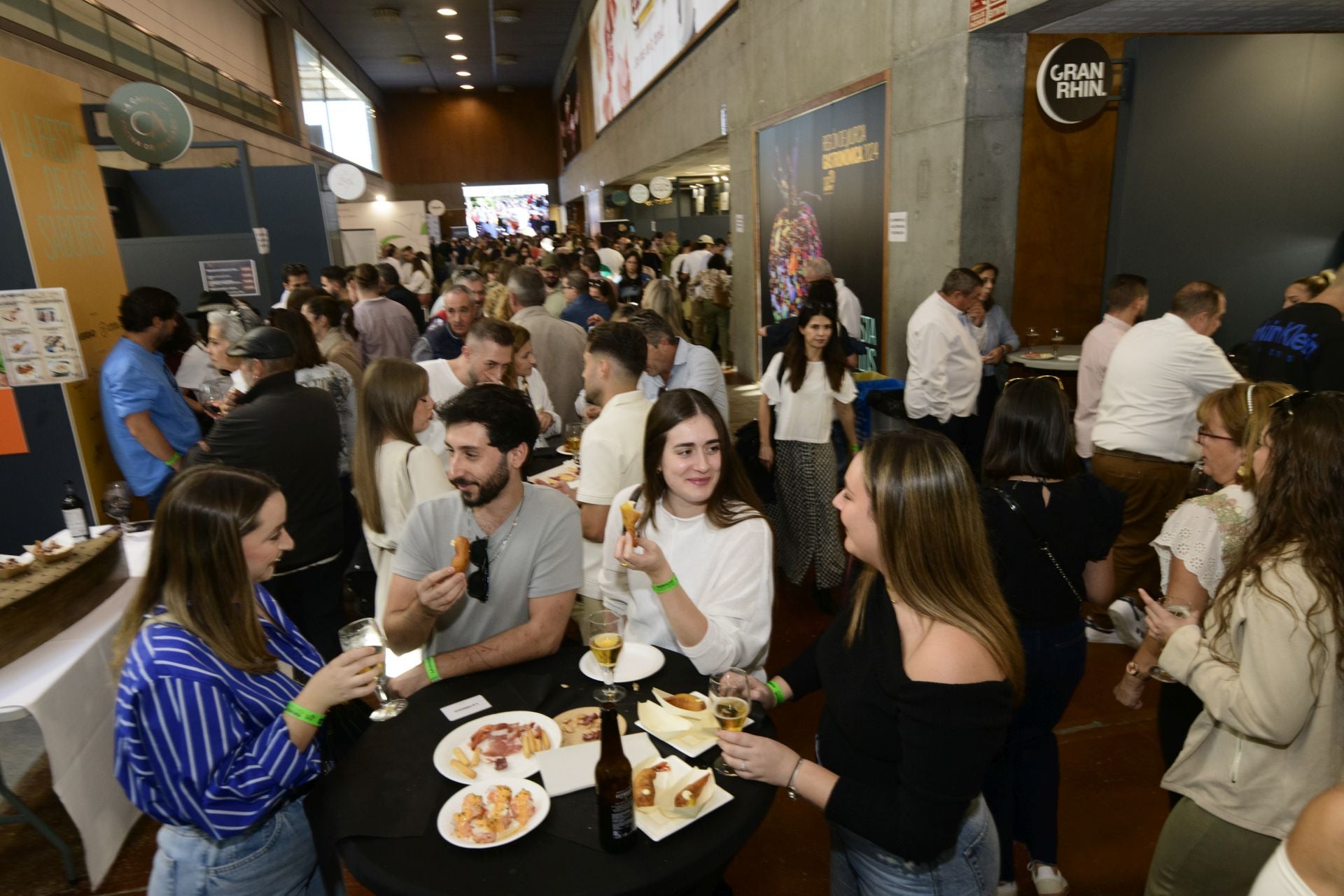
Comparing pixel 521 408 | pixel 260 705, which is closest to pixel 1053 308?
pixel 521 408

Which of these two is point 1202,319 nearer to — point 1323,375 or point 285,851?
point 1323,375

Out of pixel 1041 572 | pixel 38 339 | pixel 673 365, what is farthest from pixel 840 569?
pixel 38 339

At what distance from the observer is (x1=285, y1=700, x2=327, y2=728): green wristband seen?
1645 mm

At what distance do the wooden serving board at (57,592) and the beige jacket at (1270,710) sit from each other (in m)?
3.43

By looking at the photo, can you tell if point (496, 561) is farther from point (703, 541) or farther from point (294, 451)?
point (294, 451)

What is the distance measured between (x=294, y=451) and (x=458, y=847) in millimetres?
2264

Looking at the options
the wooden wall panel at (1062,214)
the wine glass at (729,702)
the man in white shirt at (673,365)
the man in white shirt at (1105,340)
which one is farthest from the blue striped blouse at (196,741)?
the wooden wall panel at (1062,214)

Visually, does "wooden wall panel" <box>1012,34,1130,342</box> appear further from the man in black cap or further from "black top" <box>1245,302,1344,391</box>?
the man in black cap

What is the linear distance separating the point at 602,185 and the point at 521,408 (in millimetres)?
19114

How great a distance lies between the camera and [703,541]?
2234mm

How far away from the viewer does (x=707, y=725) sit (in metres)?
1.84

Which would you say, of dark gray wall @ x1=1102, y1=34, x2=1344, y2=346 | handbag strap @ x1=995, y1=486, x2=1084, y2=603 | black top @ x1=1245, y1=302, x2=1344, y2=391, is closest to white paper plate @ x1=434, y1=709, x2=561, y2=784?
handbag strap @ x1=995, y1=486, x2=1084, y2=603

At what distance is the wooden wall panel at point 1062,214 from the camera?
5223 mm

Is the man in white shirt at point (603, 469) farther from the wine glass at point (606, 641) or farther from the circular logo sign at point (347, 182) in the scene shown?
the circular logo sign at point (347, 182)
